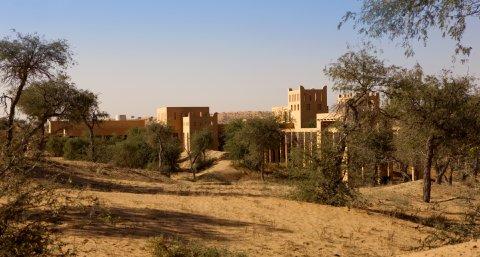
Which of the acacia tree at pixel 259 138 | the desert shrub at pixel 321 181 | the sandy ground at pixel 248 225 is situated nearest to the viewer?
the sandy ground at pixel 248 225

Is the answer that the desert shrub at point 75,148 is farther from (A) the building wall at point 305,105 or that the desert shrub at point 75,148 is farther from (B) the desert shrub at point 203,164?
(A) the building wall at point 305,105

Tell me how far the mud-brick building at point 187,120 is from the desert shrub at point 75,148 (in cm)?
953

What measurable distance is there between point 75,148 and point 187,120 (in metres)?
12.4

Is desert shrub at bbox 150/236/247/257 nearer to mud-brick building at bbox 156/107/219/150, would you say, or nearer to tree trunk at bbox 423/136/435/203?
tree trunk at bbox 423/136/435/203

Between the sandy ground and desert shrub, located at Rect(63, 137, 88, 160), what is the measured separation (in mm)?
26622

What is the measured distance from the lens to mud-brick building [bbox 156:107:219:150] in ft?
179

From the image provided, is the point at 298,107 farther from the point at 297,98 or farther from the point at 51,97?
the point at 51,97

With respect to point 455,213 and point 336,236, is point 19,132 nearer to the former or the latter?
point 336,236

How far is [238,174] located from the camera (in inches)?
1636

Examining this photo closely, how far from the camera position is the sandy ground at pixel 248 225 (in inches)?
424

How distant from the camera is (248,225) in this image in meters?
13.3

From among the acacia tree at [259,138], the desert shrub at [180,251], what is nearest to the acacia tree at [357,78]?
the desert shrub at [180,251]

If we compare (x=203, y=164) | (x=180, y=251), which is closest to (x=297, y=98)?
(x=203, y=164)

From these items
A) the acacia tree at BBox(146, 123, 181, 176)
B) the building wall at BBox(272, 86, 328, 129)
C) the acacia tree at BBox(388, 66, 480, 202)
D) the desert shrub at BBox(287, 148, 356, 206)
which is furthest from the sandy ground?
the building wall at BBox(272, 86, 328, 129)
